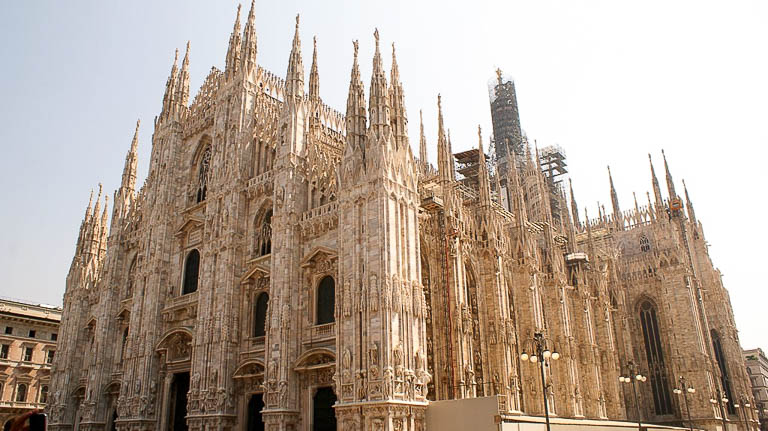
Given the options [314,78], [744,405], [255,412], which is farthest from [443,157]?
[744,405]

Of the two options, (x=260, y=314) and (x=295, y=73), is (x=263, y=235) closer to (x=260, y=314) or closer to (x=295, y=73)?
(x=260, y=314)

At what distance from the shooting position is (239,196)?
32.5m

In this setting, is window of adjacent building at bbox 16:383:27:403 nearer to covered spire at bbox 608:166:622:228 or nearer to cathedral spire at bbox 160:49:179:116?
cathedral spire at bbox 160:49:179:116

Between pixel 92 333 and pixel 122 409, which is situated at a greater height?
pixel 92 333

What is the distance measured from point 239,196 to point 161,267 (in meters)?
7.97

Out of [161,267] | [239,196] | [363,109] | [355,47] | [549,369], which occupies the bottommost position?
[549,369]

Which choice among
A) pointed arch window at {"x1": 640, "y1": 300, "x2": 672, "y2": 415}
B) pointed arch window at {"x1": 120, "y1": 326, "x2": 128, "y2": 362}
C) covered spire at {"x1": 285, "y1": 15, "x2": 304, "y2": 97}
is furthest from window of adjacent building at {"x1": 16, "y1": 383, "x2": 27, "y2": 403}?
pointed arch window at {"x1": 640, "y1": 300, "x2": 672, "y2": 415}

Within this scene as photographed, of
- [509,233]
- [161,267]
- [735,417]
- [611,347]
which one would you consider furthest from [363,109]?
[735,417]

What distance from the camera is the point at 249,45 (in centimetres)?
3662

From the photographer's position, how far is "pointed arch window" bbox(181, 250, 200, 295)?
35438mm

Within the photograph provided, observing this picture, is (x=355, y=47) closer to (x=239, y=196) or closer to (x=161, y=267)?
(x=239, y=196)

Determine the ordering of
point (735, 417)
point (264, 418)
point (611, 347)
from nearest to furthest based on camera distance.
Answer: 1. point (264, 418)
2. point (611, 347)
3. point (735, 417)

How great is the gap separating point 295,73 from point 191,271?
1364 cm

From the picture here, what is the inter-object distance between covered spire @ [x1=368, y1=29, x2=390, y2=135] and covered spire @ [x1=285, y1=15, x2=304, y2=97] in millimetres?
5322
